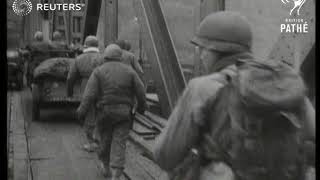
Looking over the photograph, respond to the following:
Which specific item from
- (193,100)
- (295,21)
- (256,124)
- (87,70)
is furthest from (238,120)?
(87,70)

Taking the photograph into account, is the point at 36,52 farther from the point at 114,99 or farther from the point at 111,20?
the point at 114,99

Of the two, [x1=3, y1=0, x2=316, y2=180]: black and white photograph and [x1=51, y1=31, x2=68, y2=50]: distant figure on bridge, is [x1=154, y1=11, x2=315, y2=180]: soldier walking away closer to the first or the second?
[x1=3, y1=0, x2=316, y2=180]: black and white photograph

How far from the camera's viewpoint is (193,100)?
1854mm

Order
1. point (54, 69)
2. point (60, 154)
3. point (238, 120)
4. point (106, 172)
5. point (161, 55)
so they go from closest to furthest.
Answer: point (238, 120) < point (161, 55) < point (106, 172) < point (60, 154) < point (54, 69)

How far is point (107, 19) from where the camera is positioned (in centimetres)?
887

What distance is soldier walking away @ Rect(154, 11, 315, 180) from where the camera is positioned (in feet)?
5.90

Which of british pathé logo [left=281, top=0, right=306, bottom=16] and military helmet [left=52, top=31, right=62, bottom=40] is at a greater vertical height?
british pathé logo [left=281, top=0, right=306, bottom=16]

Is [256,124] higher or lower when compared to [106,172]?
higher

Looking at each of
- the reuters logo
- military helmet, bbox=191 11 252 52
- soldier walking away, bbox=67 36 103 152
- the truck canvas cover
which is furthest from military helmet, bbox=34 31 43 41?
military helmet, bbox=191 11 252 52

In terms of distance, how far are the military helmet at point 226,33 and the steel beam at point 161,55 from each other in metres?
1.23

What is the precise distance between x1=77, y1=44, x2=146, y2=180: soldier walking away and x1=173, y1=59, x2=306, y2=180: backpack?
116 inches

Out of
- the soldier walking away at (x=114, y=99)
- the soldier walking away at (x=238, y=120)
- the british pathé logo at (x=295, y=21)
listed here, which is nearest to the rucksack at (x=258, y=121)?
the soldier walking away at (x=238, y=120)

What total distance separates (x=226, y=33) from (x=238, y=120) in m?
0.35
